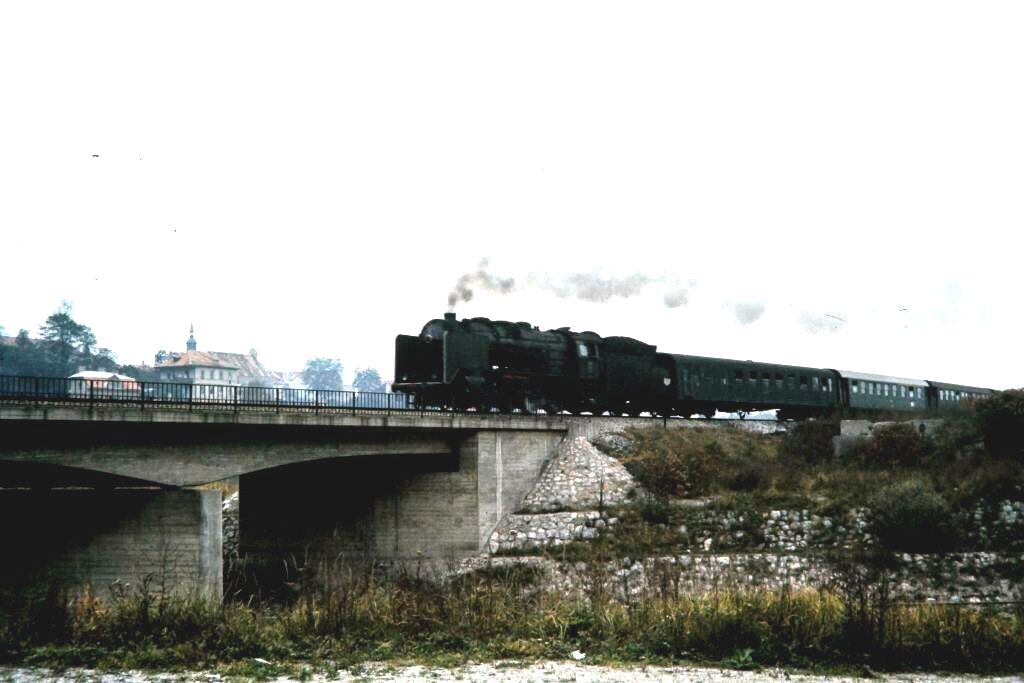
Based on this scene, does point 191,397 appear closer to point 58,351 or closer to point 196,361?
point 58,351

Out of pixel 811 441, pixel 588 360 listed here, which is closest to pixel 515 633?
pixel 588 360

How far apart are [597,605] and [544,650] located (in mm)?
1666

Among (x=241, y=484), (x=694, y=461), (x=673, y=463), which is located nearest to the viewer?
(x=241, y=484)

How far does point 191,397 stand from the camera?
25.3 m

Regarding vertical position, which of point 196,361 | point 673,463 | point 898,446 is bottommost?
point 673,463

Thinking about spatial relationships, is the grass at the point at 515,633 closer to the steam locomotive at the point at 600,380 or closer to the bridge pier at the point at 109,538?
the bridge pier at the point at 109,538

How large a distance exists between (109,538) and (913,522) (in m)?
22.9

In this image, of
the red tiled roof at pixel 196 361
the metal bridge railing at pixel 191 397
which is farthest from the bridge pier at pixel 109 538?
the red tiled roof at pixel 196 361

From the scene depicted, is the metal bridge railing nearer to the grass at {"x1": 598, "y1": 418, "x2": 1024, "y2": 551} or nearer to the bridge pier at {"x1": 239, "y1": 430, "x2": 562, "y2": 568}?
the bridge pier at {"x1": 239, "y1": 430, "x2": 562, "y2": 568}

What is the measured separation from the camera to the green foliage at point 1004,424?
35844 mm

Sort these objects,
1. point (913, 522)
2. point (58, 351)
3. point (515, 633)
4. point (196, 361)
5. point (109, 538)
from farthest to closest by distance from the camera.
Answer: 1. point (196, 361)
2. point (58, 351)
3. point (913, 522)
4. point (109, 538)
5. point (515, 633)

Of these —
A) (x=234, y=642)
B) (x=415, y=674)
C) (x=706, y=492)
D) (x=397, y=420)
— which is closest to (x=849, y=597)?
(x=415, y=674)

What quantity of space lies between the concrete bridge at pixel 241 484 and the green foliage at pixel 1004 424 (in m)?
15.5

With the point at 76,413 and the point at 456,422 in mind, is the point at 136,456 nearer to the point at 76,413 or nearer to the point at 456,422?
the point at 76,413
